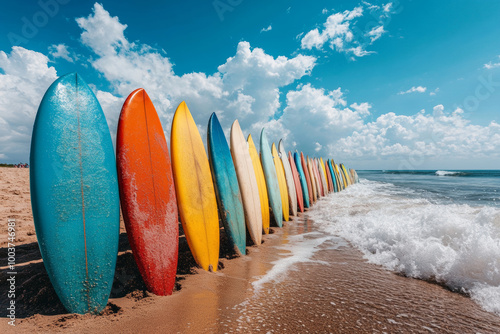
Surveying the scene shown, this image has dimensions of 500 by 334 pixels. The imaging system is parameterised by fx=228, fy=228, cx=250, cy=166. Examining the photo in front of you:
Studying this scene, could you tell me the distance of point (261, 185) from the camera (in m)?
3.82

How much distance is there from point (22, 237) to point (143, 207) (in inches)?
95.1

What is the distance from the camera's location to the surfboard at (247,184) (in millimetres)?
2879

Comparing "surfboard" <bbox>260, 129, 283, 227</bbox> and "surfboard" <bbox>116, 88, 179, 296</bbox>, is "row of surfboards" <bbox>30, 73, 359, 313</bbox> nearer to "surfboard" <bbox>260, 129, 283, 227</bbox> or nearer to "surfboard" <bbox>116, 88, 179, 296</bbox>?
"surfboard" <bbox>116, 88, 179, 296</bbox>

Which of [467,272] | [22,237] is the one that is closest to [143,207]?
[22,237]

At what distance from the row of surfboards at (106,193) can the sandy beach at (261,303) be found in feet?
0.47

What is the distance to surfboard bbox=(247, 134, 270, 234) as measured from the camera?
3496mm

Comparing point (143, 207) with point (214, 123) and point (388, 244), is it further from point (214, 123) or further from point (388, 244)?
point (388, 244)

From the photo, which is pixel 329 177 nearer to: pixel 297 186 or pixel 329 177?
pixel 329 177

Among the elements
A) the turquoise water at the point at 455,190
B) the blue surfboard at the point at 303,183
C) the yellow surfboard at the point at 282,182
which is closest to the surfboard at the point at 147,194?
the yellow surfboard at the point at 282,182

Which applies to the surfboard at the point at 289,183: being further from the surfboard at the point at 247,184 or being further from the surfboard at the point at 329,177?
the surfboard at the point at 329,177

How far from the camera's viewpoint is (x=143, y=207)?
162 centimetres

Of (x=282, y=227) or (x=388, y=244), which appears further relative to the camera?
(x=282, y=227)

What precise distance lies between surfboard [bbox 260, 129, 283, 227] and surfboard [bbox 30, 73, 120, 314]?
2.77 metres

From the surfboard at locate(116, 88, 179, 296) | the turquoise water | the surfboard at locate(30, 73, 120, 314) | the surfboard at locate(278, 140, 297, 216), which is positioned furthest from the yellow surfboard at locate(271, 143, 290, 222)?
the turquoise water
